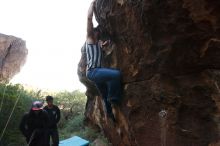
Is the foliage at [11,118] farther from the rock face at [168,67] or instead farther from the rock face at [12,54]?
the rock face at [12,54]

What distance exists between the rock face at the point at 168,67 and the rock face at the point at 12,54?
Answer: 14.7m

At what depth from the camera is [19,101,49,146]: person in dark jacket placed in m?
8.04

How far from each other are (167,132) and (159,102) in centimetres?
59

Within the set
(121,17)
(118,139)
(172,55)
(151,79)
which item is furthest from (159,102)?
(118,139)

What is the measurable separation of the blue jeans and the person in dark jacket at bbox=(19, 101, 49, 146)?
1.43 m

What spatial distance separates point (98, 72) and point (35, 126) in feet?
6.83

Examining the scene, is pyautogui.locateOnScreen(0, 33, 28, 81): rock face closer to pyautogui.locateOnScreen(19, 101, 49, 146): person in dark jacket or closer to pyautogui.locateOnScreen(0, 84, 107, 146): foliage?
pyautogui.locateOnScreen(0, 84, 107, 146): foliage

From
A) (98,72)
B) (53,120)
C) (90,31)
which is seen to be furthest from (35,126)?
(90,31)

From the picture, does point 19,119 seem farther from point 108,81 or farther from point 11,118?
point 108,81

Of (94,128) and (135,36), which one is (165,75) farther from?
(94,128)

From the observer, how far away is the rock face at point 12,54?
21.3 meters

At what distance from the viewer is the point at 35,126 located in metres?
8.09

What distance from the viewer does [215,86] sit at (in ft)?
21.2

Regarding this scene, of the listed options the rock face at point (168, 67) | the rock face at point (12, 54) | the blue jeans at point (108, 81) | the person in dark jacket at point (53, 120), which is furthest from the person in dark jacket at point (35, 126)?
the rock face at point (12, 54)
